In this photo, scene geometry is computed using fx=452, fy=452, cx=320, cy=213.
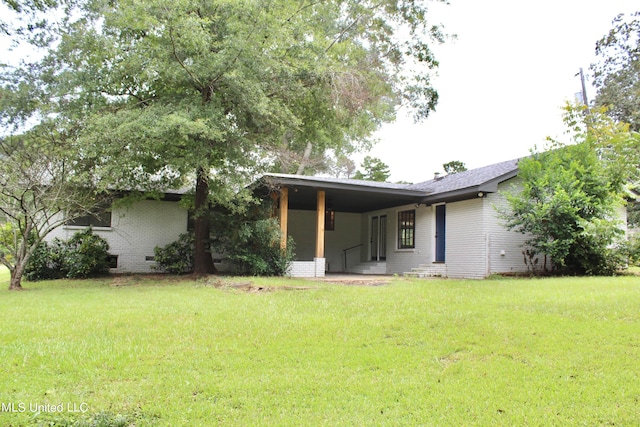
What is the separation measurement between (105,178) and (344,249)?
36.7ft

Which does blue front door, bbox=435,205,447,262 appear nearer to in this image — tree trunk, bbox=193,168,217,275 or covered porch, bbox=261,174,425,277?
covered porch, bbox=261,174,425,277

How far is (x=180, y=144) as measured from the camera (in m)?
10.3

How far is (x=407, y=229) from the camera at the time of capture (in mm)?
16359

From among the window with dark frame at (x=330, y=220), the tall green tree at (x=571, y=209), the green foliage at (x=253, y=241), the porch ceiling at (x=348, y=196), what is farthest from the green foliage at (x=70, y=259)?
the tall green tree at (x=571, y=209)

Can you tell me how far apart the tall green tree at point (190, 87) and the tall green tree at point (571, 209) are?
18.6 ft


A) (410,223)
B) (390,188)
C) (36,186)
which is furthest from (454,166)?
(36,186)

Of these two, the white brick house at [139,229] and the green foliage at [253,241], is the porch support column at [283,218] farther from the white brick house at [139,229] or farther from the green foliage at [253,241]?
the white brick house at [139,229]

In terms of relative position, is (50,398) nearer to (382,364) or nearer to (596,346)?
(382,364)

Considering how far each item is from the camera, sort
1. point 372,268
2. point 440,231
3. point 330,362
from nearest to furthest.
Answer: point 330,362
point 440,231
point 372,268

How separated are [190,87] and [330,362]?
365 inches

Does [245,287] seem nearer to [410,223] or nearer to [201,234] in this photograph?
[201,234]

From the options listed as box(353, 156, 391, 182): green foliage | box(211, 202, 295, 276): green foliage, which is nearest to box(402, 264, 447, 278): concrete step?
box(211, 202, 295, 276): green foliage

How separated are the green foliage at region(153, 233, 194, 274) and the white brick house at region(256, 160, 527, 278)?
2.77 meters

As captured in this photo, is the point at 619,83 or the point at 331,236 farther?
the point at 619,83
